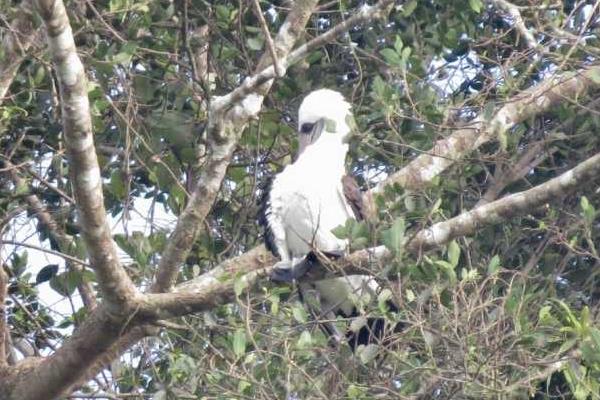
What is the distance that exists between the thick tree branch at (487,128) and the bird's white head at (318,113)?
1.40 ft

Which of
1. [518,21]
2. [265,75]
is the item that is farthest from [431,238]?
[518,21]

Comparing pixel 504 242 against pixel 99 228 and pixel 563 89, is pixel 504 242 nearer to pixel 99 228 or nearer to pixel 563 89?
pixel 563 89

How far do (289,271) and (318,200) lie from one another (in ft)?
2.71

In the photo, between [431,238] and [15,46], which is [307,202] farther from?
[15,46]

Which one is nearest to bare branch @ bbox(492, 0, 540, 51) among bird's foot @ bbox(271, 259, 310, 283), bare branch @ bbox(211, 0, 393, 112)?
bare branch @ bbox(211, 0, 393, 112)

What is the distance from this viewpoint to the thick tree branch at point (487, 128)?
5.66 metres

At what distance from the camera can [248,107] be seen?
523 cm

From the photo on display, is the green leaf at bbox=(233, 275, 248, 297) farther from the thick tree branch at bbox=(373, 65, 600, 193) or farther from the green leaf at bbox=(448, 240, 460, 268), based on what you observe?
the thick tree branch at bbox=(373, 65, 600, 193)

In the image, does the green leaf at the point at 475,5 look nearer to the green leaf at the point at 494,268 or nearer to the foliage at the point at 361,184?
the foliage at the point at 361,184

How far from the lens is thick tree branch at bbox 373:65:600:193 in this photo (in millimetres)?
5656

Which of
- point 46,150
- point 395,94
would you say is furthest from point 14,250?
point 395,94

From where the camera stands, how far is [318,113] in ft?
20.3

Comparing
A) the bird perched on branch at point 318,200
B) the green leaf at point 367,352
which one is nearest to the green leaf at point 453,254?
the green leaf at point 367,352

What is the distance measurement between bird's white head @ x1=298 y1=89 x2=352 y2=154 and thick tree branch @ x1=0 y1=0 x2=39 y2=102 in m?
1.27
